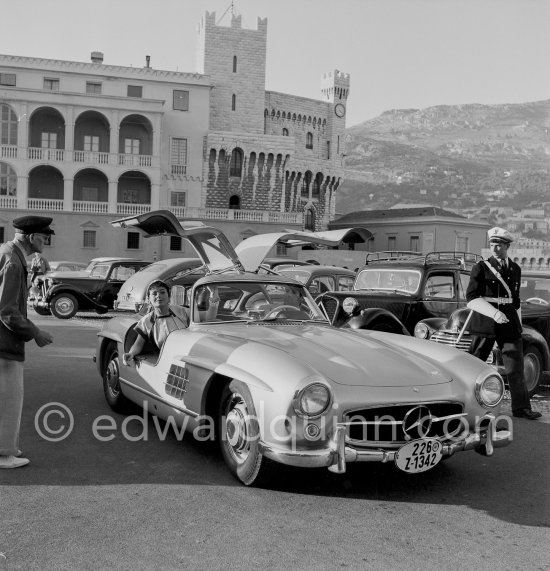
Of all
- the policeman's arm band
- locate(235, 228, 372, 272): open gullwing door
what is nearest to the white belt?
the policeman's arm band

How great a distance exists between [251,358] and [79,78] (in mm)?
51156

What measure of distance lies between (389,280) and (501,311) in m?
3.89

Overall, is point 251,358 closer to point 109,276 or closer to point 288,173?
point 109,276

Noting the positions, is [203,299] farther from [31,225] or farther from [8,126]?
[8,126]

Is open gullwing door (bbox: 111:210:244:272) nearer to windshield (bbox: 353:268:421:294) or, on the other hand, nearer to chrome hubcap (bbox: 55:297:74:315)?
windshield (bbox: 353:268:421:294)

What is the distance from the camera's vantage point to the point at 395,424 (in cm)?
443

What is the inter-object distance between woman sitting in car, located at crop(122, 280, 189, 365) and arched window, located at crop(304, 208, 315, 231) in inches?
2468

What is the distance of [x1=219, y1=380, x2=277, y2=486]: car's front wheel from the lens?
14.7 ft

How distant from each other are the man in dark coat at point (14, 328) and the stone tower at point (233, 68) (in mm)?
54589

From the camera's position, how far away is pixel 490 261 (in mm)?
7301

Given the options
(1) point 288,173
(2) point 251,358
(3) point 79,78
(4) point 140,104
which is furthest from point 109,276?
(1) point 288,173

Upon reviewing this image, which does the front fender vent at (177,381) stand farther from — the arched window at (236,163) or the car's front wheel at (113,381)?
the arched window at (236,163)

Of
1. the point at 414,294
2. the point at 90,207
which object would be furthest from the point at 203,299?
the point at 90,207

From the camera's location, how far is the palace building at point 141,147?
4806cm
